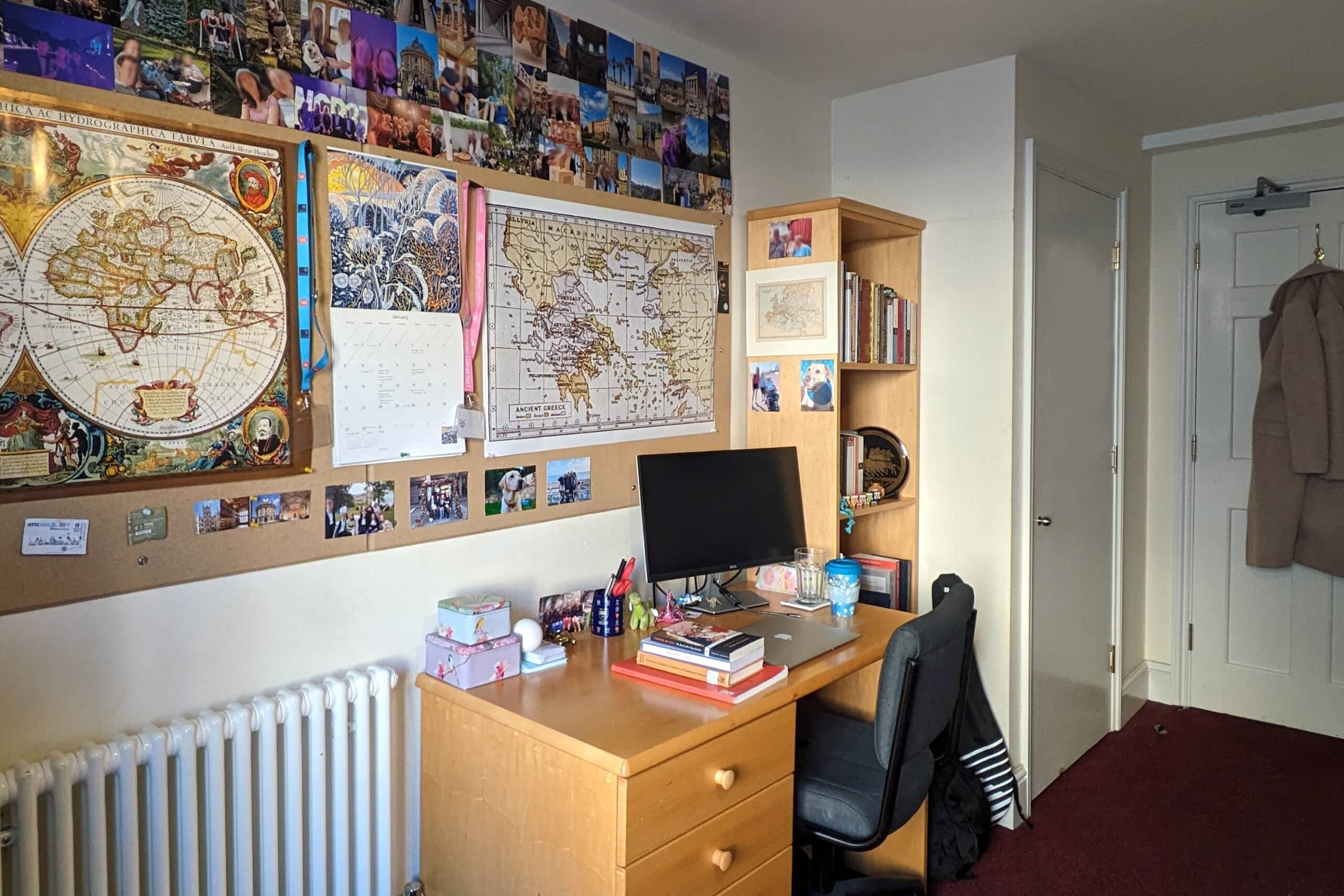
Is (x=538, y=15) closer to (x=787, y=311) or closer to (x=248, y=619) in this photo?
(x=787, y=311)

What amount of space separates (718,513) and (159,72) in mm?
1551

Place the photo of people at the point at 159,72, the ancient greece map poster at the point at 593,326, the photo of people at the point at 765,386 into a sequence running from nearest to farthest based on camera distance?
the photo of people at the point at 159,72
the ancient greece map poster at the point at 593,326
the photo of people at the point at 765,386

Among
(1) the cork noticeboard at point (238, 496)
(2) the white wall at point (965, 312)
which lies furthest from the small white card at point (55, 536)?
(2) the white wall at point (965, 312)

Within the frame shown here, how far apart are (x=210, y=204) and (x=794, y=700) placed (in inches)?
57.4

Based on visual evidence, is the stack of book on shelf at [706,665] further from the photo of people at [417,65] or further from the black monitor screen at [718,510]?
the photo of people at [417,65]

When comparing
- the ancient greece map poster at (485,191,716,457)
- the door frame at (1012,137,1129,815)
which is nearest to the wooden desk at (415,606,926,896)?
the ancient greece map poster at (485,191,716,457)

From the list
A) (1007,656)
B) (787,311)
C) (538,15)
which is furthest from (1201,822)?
(538,15)

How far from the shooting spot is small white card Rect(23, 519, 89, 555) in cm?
143

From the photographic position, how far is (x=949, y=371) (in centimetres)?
288

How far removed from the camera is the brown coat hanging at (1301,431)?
10.8 feet

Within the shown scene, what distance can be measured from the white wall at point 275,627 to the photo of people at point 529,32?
0.35 ft

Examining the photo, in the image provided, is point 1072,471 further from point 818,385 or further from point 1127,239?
point 818,385

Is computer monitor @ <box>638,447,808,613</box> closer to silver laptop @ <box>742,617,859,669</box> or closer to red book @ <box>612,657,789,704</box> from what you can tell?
silver laptop @ <box>742,617,859,669</box>

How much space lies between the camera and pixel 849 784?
2.01 meters
